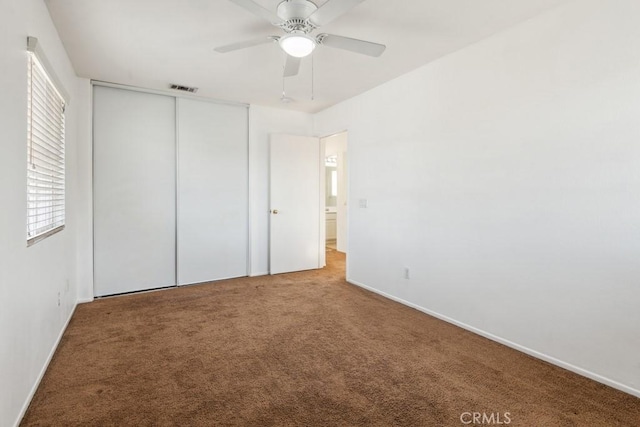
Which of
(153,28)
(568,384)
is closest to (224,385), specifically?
(568,384)

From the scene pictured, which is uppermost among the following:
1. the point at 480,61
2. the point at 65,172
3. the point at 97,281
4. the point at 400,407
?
the point at 480,61

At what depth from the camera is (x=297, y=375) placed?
221 cm

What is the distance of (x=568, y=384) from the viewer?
2.11 m

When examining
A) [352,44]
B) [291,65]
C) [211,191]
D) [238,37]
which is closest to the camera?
[352,44]

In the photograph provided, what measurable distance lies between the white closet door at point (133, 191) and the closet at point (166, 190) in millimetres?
10

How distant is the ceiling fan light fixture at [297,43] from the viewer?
211 centimetres

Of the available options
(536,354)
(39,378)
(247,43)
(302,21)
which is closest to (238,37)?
(247,43)

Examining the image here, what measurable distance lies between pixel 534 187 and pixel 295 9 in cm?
208

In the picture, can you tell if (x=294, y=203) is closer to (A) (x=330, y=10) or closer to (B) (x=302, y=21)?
(B) (x=302, y=21)

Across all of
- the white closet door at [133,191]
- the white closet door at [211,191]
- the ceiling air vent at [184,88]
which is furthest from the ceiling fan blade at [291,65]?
the white closet door at [133,191]

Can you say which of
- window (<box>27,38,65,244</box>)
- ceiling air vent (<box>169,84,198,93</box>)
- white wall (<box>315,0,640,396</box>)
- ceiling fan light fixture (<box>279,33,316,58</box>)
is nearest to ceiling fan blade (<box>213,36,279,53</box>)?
ceiling fan light fixture (<box>279,33,316,58</box>)

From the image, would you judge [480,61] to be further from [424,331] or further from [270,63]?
[424,331]

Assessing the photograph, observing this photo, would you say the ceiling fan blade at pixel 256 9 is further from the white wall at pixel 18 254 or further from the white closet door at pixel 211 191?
the white closet door at pixel 211 191

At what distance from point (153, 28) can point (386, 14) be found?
5.82ft
